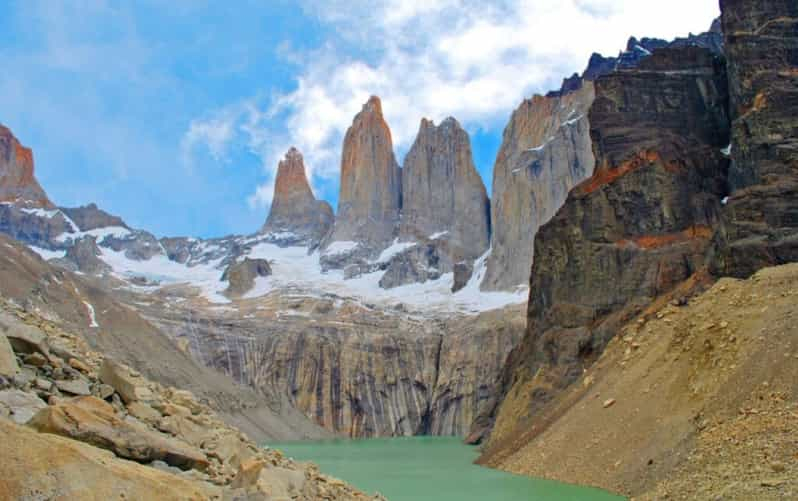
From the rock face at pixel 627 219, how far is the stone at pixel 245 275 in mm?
93908

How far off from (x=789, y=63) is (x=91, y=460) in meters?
51.6

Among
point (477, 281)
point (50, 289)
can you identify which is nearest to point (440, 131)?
point (477, 281)

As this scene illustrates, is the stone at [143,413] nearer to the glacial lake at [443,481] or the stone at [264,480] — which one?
the stone at [264,480]

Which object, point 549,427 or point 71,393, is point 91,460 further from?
point 549,427

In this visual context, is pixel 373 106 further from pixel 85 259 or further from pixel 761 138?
pixel 761 138

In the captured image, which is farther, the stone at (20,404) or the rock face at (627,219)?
the rock face at (627,219)

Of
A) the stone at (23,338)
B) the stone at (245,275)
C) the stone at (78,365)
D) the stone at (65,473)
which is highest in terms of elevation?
the stone at (245,275)

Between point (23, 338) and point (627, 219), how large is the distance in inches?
1824

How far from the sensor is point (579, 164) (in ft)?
414

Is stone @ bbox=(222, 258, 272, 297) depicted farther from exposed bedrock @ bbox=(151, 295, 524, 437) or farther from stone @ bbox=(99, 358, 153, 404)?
stone @ bbox=(99, 358, 153, 404)

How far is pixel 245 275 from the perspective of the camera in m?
152

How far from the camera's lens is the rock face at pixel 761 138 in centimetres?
4238

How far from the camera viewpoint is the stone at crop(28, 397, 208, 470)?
1029cm

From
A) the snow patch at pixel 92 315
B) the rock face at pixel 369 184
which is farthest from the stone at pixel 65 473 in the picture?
the rock face at pixel 369 184
